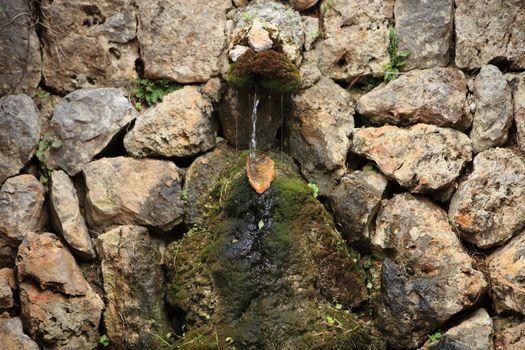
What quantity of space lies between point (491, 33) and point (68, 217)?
377cm

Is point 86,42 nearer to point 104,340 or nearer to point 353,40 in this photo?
point 353,40

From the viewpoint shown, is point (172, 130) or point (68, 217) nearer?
point (68, 217)

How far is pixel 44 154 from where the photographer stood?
17.6ft

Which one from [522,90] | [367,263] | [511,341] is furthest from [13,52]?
[511,341]

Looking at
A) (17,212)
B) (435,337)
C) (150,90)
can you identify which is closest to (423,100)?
(435,337)

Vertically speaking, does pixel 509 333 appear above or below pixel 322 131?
below

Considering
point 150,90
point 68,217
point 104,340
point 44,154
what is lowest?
point 104,340

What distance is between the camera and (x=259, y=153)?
18.1 ft

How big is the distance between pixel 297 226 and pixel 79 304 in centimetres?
177

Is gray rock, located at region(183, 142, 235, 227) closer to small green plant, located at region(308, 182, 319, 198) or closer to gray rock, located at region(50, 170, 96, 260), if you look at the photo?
small green plant, located at region(308, 182, 319, 198)

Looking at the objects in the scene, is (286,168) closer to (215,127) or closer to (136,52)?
(215,127)

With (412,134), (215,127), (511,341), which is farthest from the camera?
(215,127)

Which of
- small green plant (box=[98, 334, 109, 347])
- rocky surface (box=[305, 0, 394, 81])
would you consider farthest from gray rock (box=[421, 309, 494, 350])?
small green plant (box=[98, 334, 109, 347])

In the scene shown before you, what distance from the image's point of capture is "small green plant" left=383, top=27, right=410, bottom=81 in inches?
Answer: 218
